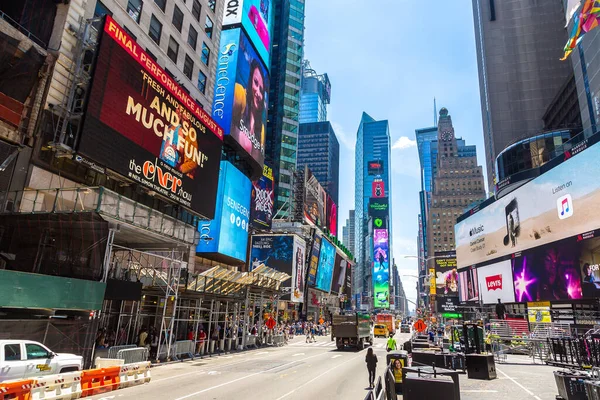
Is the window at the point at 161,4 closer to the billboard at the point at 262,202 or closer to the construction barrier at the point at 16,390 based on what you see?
the construction barrier at the point at 16,390

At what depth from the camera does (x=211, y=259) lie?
5150 cm

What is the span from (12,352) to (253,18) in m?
53.4

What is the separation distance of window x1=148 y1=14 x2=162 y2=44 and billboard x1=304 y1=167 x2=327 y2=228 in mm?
66785

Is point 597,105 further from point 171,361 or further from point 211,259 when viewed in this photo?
point 171,361

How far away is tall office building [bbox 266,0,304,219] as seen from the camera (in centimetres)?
10044

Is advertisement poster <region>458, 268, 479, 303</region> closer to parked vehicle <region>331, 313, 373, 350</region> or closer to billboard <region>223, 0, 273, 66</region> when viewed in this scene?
parked vehicle <region>331, 313, 373, 350</region>

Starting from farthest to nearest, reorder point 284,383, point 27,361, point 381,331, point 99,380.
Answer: point 381,331, point 284,383, point 99,380, point 27,361

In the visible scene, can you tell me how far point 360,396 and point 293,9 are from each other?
118 metres

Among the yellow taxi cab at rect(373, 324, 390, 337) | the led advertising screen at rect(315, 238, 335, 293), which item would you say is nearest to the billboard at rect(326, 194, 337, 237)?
the led advertising screen at rect(315, 238, 335, 293)

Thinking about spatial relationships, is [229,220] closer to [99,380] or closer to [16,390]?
[99,380]

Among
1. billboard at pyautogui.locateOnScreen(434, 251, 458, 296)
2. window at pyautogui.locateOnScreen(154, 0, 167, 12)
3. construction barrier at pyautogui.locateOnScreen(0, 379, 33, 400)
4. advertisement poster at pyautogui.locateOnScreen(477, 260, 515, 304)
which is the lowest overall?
construction barrier at pyautogui.locateOnScreen(0, 379, 33, 400)

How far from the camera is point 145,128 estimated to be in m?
25.6

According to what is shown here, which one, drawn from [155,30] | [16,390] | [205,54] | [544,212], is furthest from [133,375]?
[544,212]

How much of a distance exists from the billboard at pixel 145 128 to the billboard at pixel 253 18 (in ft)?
84.6
